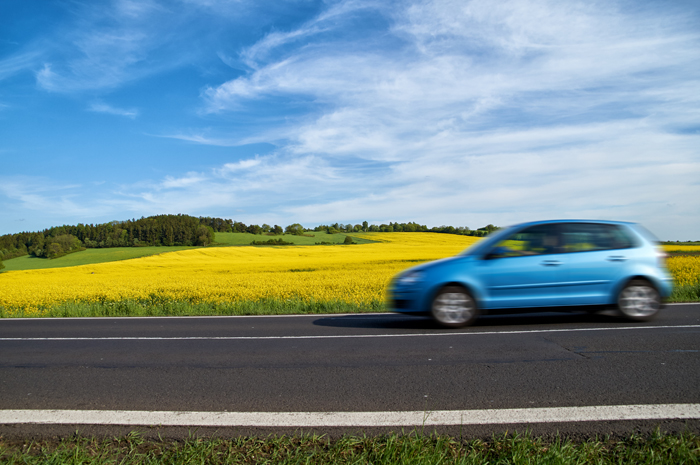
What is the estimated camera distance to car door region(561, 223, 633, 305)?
7.00 meters

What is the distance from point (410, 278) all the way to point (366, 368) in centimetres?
276

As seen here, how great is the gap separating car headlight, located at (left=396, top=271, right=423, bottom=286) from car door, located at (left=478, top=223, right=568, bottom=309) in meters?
0.95

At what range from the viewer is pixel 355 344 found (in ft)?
19.5

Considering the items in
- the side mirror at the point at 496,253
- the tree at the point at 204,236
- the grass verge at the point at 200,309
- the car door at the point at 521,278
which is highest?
the tree at the point at 204,236

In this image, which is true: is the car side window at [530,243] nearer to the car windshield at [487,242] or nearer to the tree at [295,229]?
the car windshield at [487,242]

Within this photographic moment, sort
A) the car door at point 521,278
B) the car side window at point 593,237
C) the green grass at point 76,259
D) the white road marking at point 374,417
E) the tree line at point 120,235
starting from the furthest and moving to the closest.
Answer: the tree line at point 120,235, the green grass at point 76,259, the car side window at point 593,237, the car door at point 521,278, the white road marking at point 374,417

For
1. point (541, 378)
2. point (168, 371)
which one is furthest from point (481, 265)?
point (168, 371)

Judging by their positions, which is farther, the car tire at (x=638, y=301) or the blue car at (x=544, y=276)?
the car tire at (x=638, y=301)

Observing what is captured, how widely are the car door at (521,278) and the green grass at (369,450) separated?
4.14 meters

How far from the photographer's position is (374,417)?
3.29 m

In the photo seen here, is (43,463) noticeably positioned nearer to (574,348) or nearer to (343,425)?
(343,425)

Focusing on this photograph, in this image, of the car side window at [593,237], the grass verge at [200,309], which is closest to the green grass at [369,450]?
the car side window at [593,237]

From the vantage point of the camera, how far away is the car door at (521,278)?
6.94m

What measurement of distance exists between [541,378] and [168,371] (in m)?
3.80
